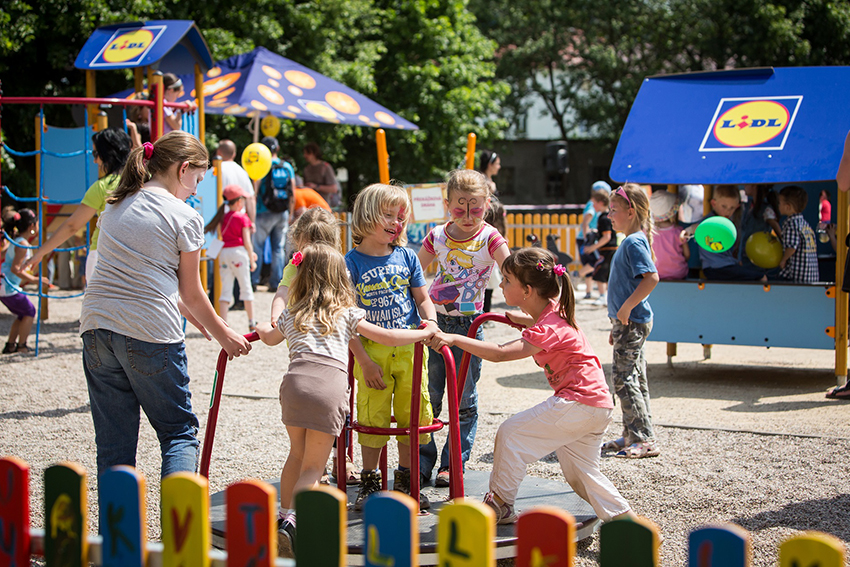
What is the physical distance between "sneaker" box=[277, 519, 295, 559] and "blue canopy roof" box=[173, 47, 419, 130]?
1011 centimetres

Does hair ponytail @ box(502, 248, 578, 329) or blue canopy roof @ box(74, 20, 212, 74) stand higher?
blue canopy roof @ box(74, 20, 212, 74)

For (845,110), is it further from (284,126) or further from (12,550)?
(284,126)

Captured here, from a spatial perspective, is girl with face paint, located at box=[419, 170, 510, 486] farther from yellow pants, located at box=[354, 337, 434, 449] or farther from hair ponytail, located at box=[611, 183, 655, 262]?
hair ponytail, located at box=[611, 183, 655, 262]

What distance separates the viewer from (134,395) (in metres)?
3.39

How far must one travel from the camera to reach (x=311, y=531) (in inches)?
81.5

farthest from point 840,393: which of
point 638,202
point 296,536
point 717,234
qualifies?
point 296,536

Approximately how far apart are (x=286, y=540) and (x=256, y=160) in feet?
28.4

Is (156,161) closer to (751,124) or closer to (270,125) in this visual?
(751,124)

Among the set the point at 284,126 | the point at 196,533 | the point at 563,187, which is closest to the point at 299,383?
the point at 196,533

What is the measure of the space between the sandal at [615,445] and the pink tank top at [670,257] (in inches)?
110

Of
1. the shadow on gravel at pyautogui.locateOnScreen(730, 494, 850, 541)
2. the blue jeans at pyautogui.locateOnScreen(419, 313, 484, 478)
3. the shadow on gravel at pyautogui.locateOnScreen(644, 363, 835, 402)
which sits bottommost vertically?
the shadow on gravel at pyautogui.locateOnScreen(644, 363, 835, 402)

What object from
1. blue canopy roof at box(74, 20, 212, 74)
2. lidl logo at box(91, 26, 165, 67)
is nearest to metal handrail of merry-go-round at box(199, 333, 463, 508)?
blue canopy roof at box(74, 20, 212, 74)

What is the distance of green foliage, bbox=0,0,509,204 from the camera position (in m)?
16.0

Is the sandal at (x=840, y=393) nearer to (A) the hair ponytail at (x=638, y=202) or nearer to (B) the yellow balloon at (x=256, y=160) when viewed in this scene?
(A) the hair ponytail at (x=638, y=202)
